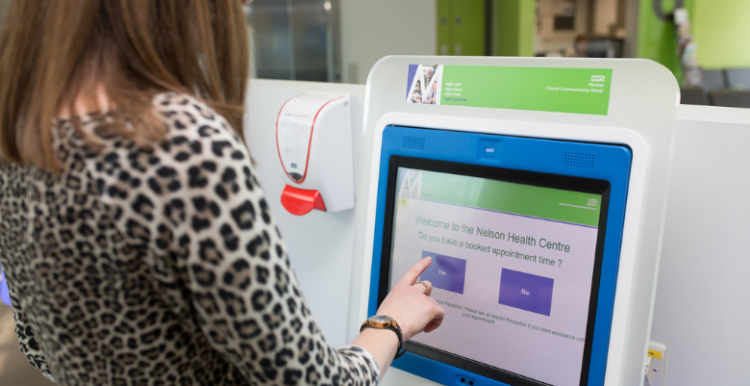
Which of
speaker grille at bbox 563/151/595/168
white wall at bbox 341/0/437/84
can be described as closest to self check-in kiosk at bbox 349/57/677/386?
speaker grille at bbox 563/151/595/168

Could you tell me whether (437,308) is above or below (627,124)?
below

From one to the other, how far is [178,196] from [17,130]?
218 millimetres

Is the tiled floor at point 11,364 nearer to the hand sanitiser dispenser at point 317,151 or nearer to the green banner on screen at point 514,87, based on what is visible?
the hand sanitiser dispenser at point 317,151

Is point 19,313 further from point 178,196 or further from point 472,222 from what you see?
point 472,222

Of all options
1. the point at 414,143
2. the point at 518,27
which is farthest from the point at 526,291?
the point at 518,27

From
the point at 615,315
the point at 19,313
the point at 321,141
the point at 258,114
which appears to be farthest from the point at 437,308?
the point at 258,114

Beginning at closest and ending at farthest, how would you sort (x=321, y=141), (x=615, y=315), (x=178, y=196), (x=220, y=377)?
1. (x=178, y=196)
2. (x=220, y=377)
3. (x=615, y=315)
4. (x=321, y=141)

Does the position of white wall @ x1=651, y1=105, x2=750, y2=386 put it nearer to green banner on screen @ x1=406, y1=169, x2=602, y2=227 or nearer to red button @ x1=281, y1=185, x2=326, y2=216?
green banner on screen @ x1=406, y1=169, x2=602, y2=227

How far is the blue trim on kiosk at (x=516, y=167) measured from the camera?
0.74 metres

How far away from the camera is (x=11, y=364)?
196cm

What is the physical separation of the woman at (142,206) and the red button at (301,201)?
59 cm

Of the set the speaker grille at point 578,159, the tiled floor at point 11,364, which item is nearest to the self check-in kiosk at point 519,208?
the speaker grille at point 578,159

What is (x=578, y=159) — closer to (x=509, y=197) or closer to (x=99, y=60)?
(x=509, y=197)

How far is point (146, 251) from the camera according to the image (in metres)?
0.49
